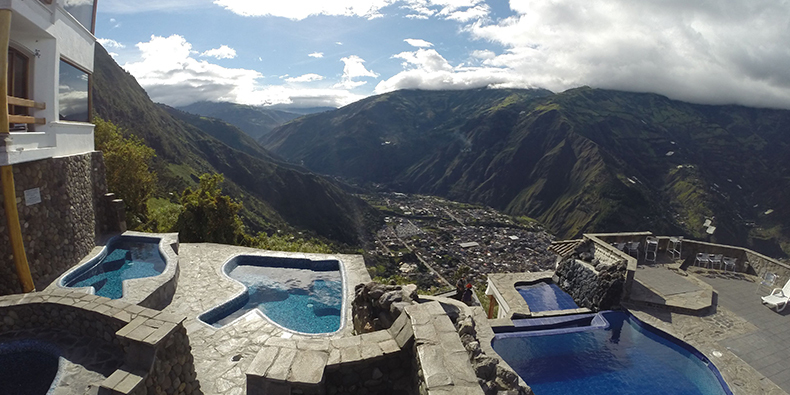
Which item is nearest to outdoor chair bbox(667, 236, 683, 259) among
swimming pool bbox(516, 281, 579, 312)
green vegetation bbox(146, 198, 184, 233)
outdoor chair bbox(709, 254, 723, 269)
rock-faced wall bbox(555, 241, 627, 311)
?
outdoor chair bbox(709, 254, 723, 269)

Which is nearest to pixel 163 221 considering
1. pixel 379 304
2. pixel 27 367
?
pixel 27 367

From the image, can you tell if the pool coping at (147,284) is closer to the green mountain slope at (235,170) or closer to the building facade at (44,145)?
the building facade at (44,145)

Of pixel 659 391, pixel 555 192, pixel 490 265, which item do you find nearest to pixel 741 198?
pixel 555 192

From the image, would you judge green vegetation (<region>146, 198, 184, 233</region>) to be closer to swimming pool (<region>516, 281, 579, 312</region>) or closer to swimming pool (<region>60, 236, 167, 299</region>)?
swimming pool (<region>60, 236, 167, 299</region>)

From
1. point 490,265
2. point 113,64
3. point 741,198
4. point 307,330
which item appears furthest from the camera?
point 741,198

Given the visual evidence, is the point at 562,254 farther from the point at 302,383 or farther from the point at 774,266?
the point at 302,383
